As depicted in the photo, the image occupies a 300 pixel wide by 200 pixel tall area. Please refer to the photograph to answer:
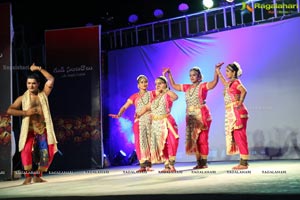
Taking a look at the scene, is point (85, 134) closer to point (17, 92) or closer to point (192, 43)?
point (17, 92)

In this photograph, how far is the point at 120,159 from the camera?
10234mm

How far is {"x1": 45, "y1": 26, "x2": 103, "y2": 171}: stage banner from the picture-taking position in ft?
31.1

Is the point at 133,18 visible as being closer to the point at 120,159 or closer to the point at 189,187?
the point at 120,159

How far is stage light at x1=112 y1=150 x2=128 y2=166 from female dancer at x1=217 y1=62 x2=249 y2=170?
12.3 ft

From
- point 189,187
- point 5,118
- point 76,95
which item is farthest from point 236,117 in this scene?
Result: point 76,95

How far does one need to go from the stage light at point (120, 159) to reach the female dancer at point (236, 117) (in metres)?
3.74

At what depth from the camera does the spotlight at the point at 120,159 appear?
10188mm

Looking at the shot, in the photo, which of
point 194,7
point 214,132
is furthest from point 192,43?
point 214,132

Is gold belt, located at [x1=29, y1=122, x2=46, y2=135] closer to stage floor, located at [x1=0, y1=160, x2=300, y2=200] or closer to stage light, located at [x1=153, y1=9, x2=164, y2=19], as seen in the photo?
stage floor, located at [x1=0, y1=160, x2=300, y2=200]

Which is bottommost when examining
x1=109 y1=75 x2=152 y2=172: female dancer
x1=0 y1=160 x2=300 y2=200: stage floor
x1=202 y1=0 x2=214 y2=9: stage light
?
x1=0 y1=160 x2=300 y2=200: stage floor

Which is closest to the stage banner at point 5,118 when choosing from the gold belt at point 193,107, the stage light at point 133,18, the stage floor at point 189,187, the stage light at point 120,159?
the stage floor at point 189,187

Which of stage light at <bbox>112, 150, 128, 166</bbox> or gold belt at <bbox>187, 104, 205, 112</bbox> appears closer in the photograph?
gold belt at <bbox>187, 104, 205, 112</bbox>

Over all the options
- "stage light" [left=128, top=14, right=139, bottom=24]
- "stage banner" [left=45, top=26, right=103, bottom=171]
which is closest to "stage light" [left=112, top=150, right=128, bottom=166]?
"stage banner" [left=45, top=26, right=103, bottom=171]

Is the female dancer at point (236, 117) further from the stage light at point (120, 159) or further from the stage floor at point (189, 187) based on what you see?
the stage light at point (120, 159)
